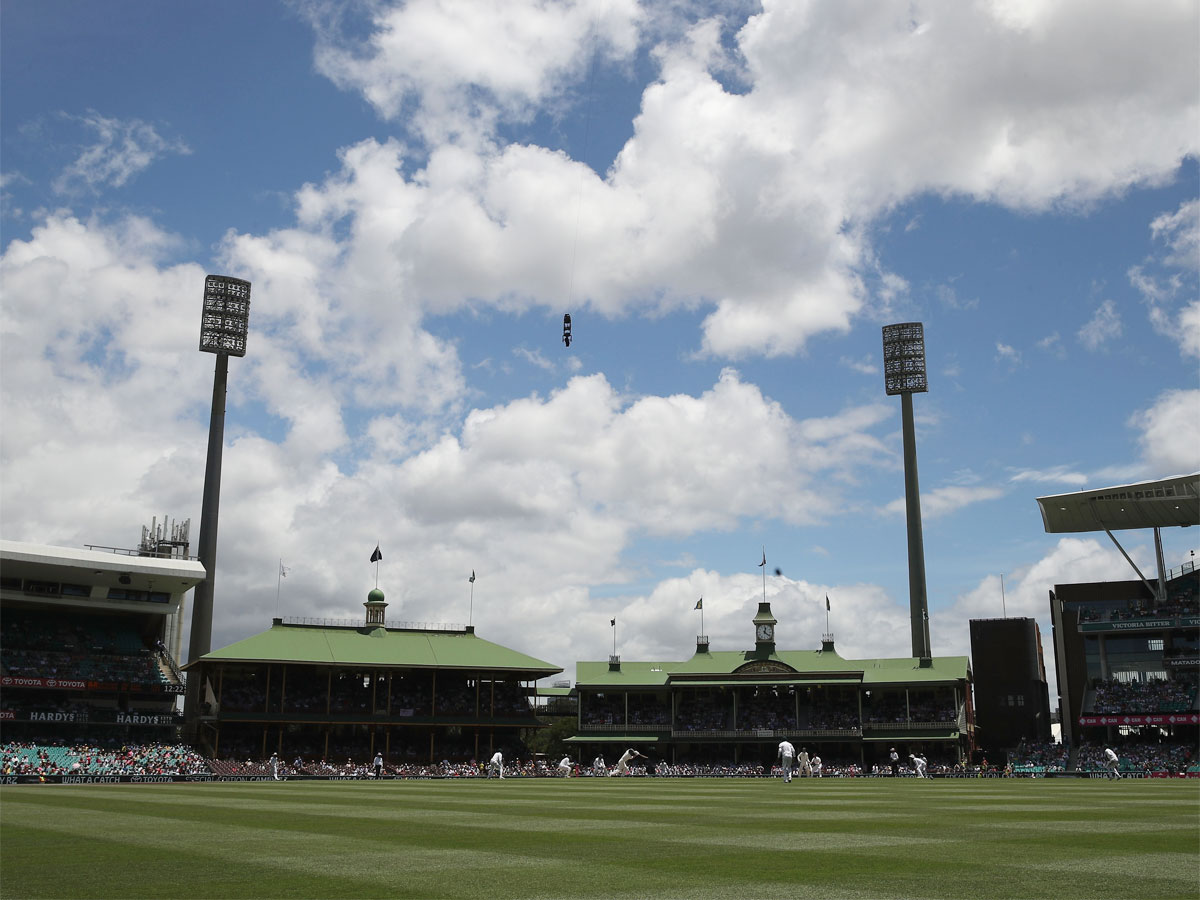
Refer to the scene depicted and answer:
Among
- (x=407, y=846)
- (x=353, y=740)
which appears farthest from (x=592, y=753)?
(x=407, y=846)

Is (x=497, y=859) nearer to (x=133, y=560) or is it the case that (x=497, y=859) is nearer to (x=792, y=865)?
(x=792, y=865)

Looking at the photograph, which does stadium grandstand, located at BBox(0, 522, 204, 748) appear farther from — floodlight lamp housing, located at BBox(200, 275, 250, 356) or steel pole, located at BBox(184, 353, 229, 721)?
floodlight lamp housing, located at BBox(200, 275, 250, 356)

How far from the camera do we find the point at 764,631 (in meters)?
91.2

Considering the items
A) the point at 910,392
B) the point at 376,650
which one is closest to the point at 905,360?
the point at 910,392

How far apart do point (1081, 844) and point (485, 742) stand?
68201mm

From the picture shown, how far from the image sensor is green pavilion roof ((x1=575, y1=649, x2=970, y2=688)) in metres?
81.6

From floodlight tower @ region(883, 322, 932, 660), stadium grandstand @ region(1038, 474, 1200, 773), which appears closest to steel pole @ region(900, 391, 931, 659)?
floodlight tower @ region(883, 322, 932, 660)

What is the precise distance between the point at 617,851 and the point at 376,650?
68544 mm

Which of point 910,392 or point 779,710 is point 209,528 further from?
point 910,392

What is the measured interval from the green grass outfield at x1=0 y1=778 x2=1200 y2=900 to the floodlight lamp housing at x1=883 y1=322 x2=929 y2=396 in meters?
79.4

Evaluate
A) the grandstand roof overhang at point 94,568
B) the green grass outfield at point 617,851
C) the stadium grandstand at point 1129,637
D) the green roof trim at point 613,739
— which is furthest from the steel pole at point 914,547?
the green grass outfield at point 617,851

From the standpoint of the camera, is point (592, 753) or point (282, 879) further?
point (592, 753)

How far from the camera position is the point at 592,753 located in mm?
83812

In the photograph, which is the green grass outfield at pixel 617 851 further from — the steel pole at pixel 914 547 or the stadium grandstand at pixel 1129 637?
the steel pole at pixel 914 547
